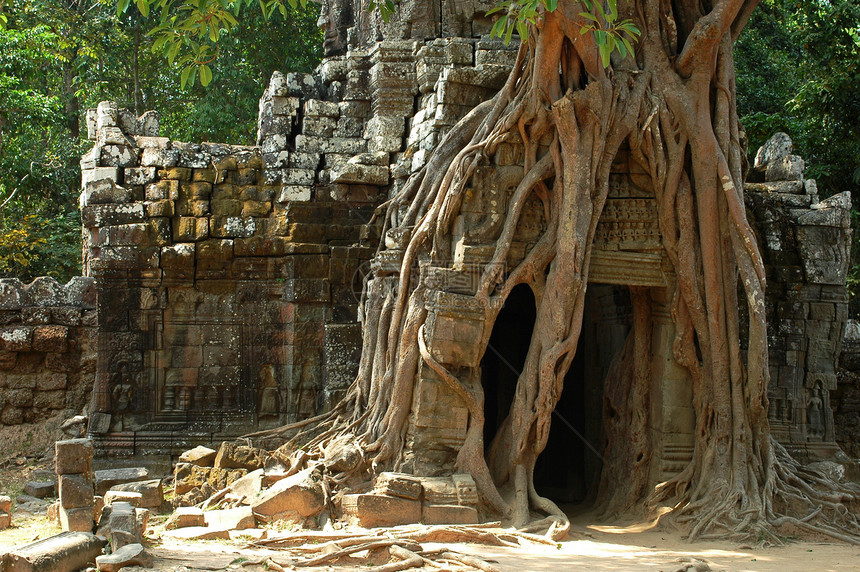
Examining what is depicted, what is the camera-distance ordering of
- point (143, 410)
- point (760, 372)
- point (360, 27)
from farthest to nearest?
point (360, 27)
point (143, 410)
point (760, 372)

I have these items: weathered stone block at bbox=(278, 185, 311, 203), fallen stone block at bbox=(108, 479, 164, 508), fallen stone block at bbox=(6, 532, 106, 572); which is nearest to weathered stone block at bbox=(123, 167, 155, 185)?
weathered stone block at bbox=(278, 185, 311, 203)

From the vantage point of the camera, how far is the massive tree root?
24.1ft

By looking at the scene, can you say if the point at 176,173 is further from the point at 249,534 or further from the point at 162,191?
the point at 249,534

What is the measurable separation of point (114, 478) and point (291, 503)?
6.10ft

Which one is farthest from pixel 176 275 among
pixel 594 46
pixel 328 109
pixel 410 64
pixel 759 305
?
pixel 759 305

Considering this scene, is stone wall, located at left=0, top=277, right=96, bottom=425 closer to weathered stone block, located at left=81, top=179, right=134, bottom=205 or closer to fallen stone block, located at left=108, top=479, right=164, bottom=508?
weathered stone block, located at left=81, top=179, right=134, bottom=205

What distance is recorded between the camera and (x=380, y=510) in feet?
22.3

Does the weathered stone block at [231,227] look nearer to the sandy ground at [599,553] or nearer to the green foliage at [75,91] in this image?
the sandy ground at [599,553]

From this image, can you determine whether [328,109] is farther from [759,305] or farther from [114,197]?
[759,305]

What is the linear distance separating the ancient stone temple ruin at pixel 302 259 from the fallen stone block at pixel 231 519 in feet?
7.36

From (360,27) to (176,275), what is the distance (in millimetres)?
3354

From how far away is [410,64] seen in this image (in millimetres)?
9641

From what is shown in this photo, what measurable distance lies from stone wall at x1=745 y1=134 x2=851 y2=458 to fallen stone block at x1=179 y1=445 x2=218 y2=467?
17.4 ft

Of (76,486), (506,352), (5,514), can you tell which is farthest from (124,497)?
(506,352)
